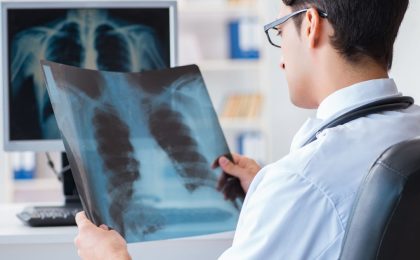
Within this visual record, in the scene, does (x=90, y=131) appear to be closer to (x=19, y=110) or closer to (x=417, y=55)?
(x=19, y=110)

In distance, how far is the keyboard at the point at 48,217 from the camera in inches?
68.4

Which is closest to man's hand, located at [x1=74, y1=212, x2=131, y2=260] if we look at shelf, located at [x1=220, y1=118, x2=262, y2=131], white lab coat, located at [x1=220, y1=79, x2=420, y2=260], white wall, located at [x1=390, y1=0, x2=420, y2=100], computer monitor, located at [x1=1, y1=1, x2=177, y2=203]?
white lab coat, located at [x1=220, y1=79, x2=420, y2=260]

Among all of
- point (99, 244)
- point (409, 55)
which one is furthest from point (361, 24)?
point (409, 55)

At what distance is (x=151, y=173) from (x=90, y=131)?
7.0 inches

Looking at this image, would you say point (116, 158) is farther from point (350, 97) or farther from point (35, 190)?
point (35, 190)

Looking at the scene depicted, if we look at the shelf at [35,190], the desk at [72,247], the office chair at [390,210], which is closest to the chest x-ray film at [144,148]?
the desk at [72,247]

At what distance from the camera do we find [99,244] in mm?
1231

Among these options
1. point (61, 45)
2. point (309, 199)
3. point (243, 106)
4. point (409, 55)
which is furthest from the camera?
point (243, 106)

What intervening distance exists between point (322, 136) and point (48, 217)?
90cm

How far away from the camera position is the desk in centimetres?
168

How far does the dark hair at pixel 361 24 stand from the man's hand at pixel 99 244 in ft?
1.52

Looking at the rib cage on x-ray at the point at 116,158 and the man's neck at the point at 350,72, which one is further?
the rib cage on x-ray at the point at 116,158

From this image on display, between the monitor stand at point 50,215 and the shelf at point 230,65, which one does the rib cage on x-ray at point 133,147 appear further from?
the shelf at point 230,65

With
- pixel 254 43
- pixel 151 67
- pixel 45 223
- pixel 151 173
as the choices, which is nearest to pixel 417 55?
pixel 151 67
